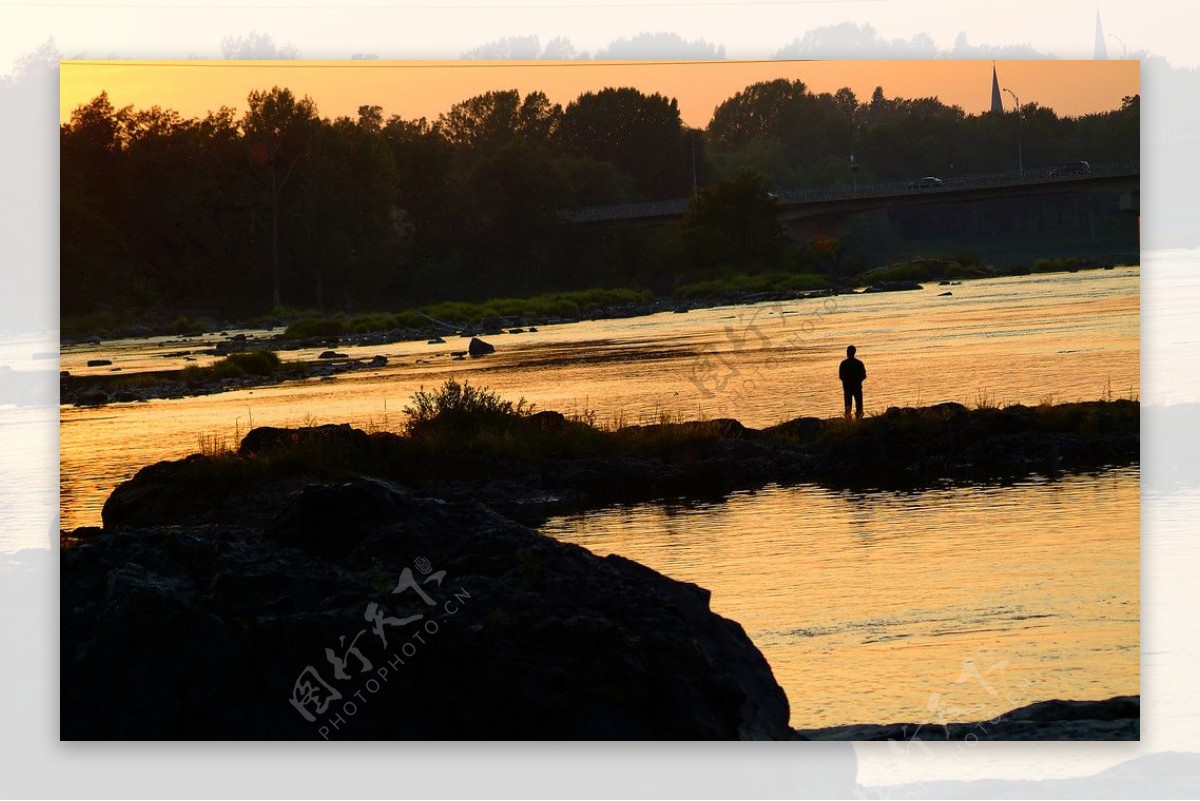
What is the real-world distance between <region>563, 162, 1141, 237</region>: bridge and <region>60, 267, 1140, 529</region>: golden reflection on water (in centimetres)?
58

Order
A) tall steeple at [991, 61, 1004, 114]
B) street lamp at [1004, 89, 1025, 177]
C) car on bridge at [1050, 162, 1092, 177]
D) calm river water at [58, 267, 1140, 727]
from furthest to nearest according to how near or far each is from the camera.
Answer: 1. car on bridge at [1050, 162, 1092, 177]
2. street lamp at [1004, 89, 1025, 177]
3. tall steeple at [991, 61, 1004, 114]
4. calm river water at [58, 267, 1140, 727]

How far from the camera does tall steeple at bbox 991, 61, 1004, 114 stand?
7879 mm

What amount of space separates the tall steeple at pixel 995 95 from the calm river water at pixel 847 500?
3.15 ft

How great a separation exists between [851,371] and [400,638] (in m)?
6.15

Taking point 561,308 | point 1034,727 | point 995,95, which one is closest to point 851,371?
point 561,308

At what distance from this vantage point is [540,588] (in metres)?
6.55

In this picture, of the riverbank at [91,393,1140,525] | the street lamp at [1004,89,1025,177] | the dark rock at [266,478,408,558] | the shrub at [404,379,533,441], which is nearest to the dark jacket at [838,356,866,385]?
the riverbank at [91,393,1140,525]

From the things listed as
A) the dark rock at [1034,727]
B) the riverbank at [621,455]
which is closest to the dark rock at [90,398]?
the riverbank at [621,455]

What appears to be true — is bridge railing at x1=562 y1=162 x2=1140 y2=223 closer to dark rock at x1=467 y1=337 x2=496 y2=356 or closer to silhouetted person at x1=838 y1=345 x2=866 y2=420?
dark rock at x1=467 y1=337 x2=496 y2=356

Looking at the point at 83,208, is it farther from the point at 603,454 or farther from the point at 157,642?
the point at 603,454

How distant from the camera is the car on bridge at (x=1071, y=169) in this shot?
8.20 metres

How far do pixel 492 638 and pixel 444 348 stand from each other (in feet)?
12.6

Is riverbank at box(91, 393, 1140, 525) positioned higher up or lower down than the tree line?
lower down

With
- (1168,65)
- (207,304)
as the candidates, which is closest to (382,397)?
(207,304)
